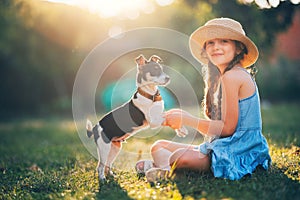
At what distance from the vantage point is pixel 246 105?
3986 millimetres

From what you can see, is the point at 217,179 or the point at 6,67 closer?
the point at 217,179

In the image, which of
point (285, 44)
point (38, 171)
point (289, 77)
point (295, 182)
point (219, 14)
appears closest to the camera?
point (295, 182)

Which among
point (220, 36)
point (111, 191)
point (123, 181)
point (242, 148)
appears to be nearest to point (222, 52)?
point (220, 36)

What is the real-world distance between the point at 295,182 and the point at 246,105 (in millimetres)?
842

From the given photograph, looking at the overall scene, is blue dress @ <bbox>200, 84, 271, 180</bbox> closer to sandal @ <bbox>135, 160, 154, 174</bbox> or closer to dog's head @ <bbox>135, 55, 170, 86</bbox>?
sandal @ <bbox>135, 160, 154, 174</bbox>

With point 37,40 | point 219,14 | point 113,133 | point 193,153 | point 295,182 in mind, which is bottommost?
point 295,182

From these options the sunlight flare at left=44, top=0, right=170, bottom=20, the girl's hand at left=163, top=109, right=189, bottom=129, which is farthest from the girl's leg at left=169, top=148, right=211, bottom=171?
the sunlight flare at left=44, top=0, right=170, bottom=20

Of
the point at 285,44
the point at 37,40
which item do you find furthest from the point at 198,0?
the point at 285,44

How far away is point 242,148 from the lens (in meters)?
3.91

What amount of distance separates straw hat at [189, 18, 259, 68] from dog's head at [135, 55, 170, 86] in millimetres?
590

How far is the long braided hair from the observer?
4.12 metres

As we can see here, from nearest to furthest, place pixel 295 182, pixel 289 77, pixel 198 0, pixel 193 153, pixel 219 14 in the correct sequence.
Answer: pixel 295 182, pixel 193 153, pixel 219 14, pixel 198 0, pixel 289 77

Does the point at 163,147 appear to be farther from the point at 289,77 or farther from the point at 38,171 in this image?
the point at 289,77

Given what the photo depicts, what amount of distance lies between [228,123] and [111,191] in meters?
1.25
